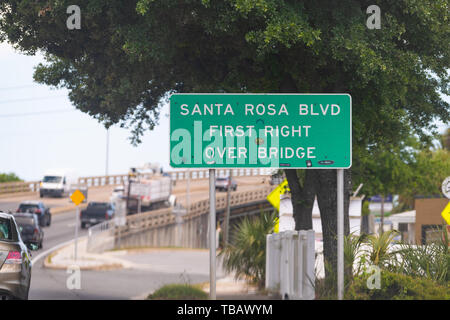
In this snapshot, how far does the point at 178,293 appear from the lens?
1694 centimetres

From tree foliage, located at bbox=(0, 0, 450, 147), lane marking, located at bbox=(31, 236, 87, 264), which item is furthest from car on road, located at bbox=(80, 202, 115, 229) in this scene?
tree foliage, located at bbox=(0, 0, 450, 147)

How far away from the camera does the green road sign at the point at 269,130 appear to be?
11.1m

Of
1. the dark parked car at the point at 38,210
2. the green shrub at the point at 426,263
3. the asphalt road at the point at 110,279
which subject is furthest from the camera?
the dark parked car at the point at 38,210

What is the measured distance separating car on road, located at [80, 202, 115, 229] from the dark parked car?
9.20ft

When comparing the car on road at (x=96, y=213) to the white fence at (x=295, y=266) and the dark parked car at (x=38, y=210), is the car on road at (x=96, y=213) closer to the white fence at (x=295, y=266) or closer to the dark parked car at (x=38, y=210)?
the dark parked car at (x=38, y=210)

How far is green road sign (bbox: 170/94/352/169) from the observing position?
11109 mm

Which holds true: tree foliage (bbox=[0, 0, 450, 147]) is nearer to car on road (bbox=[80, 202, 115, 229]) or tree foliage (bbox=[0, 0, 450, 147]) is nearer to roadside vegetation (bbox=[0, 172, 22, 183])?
car on road (bbox=[80, 202, 115, 229])

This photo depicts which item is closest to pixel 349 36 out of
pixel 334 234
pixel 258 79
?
pixel 258 79

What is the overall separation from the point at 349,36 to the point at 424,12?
153 cm

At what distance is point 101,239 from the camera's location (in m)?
46.2

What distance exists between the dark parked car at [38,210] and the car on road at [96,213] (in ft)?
9.20

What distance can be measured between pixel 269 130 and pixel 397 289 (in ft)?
11.1

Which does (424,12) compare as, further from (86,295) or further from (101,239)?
(101,239)

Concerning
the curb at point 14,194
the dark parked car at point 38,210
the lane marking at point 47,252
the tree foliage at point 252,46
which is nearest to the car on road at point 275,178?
the tree foliage at point 252,46
